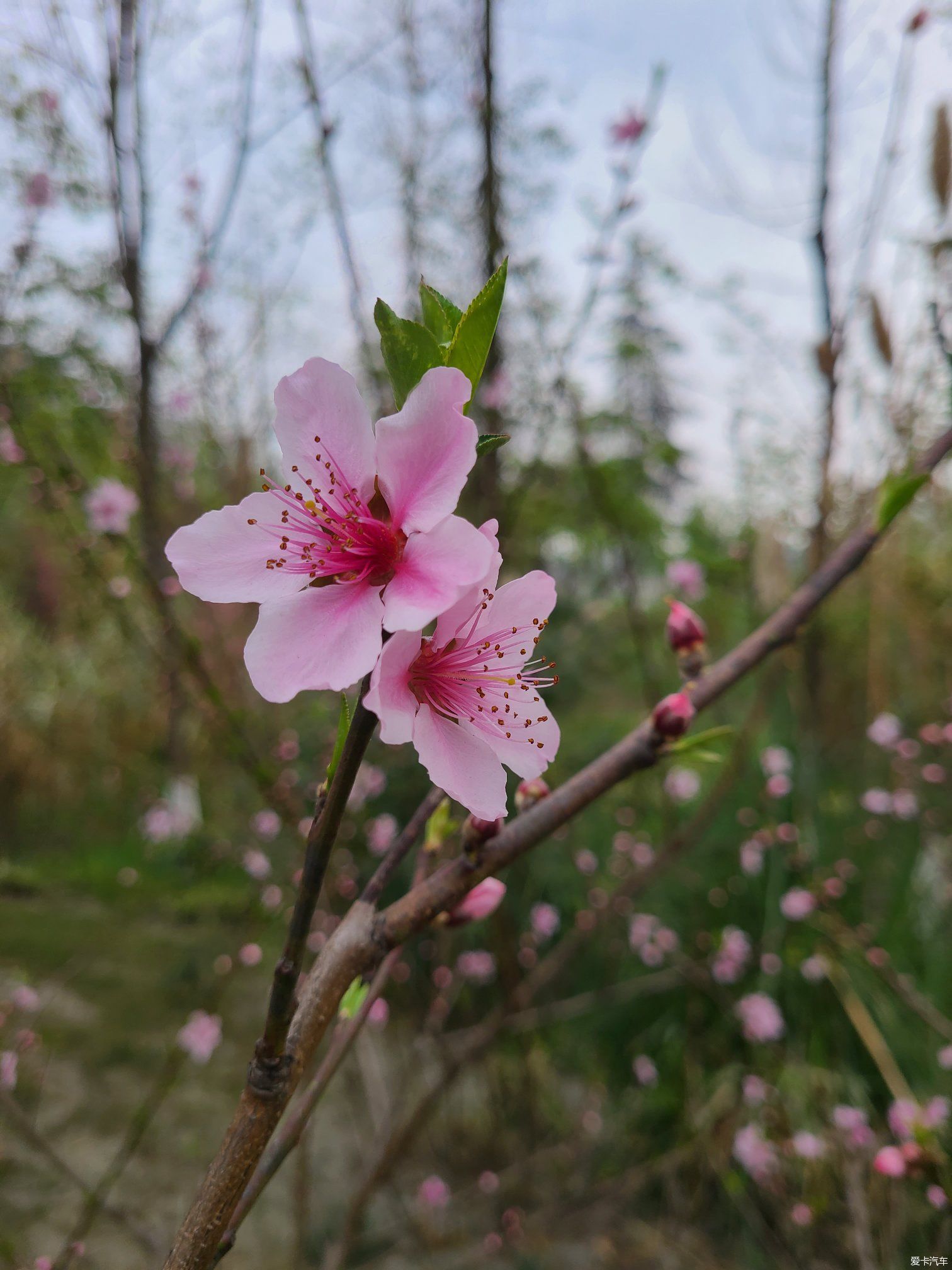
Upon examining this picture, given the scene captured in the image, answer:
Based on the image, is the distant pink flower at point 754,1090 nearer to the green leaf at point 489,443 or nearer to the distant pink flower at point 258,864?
the distant pink flower at point 258,864

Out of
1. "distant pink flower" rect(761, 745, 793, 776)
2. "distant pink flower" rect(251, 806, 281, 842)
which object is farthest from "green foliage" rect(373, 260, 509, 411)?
"distant pink flower" rect(761, 745, 793, 776)

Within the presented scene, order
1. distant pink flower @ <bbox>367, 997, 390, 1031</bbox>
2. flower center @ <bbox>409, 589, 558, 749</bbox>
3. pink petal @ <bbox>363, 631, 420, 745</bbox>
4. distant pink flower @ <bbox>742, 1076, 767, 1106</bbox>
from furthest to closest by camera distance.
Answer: distant pink flower @ <bbox>742, 1076, 767, 1106</bbox>
distant pink flower @ <bbox>367, 997, 390, 1031</bbox>
flower center @ <bbox>409, 589, 558, 749</bbox>
pink petal @ <bbox>363, 631, 420, 745</bbox>

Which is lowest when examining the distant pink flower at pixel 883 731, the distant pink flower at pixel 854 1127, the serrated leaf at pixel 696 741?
the distant pink flower at pixel 854 1127

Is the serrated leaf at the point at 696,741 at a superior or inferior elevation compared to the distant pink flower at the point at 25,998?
superior

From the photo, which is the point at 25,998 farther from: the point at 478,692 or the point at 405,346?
the point at 405,346

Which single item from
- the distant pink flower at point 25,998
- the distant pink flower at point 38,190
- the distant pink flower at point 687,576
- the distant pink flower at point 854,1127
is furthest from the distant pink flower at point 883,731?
the distant pink flower at point 38,190

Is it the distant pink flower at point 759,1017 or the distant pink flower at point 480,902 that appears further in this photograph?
the distant pink flower at point 759,1017

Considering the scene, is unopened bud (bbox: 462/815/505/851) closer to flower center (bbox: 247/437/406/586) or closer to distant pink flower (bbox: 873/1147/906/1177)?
flower center (bbox: 247/437/406/586)
